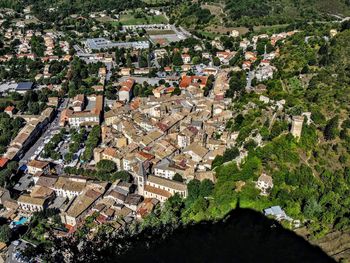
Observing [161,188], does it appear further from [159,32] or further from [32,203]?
[159,32]

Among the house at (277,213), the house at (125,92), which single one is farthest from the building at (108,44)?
the house at (277,213)

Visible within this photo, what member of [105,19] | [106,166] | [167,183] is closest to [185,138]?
[167,183]

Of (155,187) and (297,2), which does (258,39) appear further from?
(155,187)

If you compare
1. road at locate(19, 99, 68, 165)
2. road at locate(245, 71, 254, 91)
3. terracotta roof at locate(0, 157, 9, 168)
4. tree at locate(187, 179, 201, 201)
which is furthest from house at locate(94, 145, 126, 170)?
road at locate(245, 71, 254, 91)

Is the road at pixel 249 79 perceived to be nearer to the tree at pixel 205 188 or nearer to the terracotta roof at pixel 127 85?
the terracotta roof at pixel 127 85

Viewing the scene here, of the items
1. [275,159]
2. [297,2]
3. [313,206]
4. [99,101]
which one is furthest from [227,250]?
[297,2]

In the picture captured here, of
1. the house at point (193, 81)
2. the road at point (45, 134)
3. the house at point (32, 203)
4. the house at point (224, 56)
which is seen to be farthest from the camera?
the house at point (224, 56)
